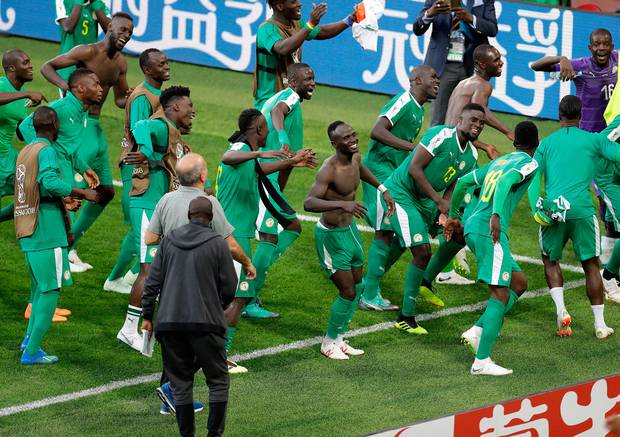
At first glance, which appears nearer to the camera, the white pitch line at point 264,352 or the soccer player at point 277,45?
the white pitch line at point 264,352

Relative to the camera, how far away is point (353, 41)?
19.6 m

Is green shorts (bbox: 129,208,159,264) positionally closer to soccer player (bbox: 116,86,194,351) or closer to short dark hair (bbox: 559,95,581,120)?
soccer player (bbox: 116,86,194,351)

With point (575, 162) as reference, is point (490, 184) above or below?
above

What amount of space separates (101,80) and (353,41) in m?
7.16

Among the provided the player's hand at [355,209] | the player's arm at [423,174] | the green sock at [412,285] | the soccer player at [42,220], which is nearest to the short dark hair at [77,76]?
the soccer player at [42,220]

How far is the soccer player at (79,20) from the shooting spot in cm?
A: 1560

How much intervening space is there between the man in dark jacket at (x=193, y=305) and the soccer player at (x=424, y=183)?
10.6 ft

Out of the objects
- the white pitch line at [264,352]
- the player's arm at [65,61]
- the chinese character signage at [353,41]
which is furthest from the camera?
the chinese character signage at [353,41]

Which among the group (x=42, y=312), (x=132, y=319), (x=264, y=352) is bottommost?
(x=264, y=352)

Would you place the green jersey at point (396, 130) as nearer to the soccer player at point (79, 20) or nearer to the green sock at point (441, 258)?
the green sock at point (441, 258)

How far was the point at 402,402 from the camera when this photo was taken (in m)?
9.85

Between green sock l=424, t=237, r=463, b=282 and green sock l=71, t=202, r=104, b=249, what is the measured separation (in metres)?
3.25

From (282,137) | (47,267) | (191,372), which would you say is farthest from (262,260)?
(191,372)

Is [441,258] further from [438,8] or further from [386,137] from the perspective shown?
[438,8]
